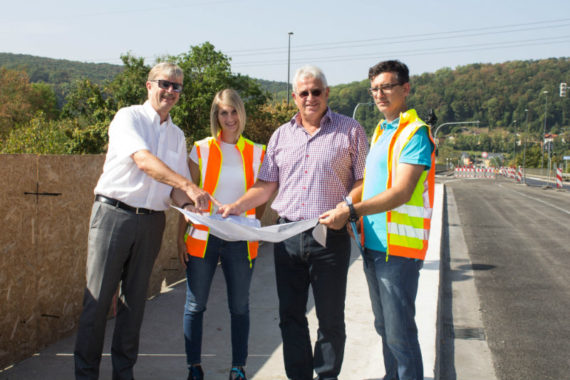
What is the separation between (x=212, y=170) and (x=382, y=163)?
1204 millimetres

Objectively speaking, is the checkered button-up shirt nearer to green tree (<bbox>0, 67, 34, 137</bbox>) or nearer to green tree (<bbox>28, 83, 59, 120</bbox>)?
green tree (<bbox>0, 67, 34, 137</bbox>)

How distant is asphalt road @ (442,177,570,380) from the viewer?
4.71 meters

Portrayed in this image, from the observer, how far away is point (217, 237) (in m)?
3.59

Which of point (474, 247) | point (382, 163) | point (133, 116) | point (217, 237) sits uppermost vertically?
point (133, 116)

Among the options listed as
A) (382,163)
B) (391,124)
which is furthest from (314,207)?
(391,124)

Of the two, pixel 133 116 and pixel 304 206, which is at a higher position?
pixel 133 116

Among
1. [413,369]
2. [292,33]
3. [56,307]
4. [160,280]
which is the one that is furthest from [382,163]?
[292,33]

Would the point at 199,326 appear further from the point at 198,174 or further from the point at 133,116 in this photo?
the point at 133,116

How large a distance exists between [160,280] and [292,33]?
4089 cm

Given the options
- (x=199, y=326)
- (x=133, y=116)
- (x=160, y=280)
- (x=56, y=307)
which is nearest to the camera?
(x=133, y=116)

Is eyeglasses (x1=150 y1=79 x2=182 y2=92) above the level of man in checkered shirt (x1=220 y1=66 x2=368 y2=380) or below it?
above

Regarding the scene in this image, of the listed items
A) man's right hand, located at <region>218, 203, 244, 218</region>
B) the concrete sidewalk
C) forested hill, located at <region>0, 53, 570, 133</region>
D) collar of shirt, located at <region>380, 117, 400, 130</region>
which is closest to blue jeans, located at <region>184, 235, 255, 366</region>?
man's right hand, located at <region>218, 203, 244, 218</region>

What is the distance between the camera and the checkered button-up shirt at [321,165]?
129 inches

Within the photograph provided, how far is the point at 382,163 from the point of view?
305 centimetres
